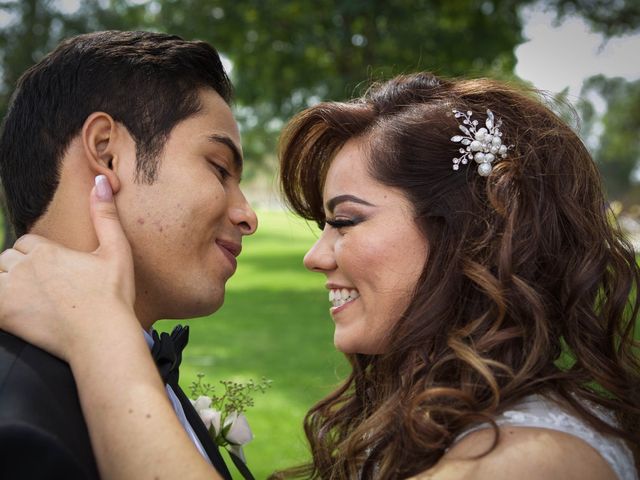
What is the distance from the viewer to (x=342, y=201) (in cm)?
290

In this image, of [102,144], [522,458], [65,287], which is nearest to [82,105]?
[102,144]

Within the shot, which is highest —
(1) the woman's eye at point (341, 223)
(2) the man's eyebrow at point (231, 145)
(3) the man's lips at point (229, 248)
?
(2) the man's eyebrow at point (231, 145)

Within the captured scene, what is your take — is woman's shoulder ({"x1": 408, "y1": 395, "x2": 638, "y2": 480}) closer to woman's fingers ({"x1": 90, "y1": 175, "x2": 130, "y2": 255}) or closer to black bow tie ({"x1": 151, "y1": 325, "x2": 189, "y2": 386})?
black bow tie ({"x1": 151, "y1": 325, "x2": 189, "y2": 386})

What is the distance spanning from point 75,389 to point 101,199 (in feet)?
2.13

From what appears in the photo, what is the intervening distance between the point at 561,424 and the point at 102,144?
1.73 metres

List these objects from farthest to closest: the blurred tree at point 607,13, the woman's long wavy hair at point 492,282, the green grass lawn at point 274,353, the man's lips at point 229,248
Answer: the blurred tree at point 607,13
the green grass lawn at point 274,353
the man's lips at point 229,248
the woman's long wavy hair at point 492,282

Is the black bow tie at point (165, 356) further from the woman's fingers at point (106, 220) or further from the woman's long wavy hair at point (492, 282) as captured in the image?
the woman's long wavy hair at point (492, 282)

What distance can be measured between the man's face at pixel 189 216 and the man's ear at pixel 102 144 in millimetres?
43

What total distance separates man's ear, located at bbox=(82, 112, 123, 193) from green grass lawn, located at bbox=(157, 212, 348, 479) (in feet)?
4.38

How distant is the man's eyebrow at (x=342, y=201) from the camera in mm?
2863

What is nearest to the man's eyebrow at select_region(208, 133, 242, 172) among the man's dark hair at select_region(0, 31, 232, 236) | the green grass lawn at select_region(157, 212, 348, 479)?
the man's dark hair at select_region(0, 31, 232, 236)

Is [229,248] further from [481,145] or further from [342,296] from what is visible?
[481,145]

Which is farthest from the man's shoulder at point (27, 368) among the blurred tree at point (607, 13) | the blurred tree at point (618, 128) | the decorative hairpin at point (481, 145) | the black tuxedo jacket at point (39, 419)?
the blurred tree at point (618, 128)

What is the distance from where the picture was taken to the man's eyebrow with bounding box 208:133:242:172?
9.37ft
